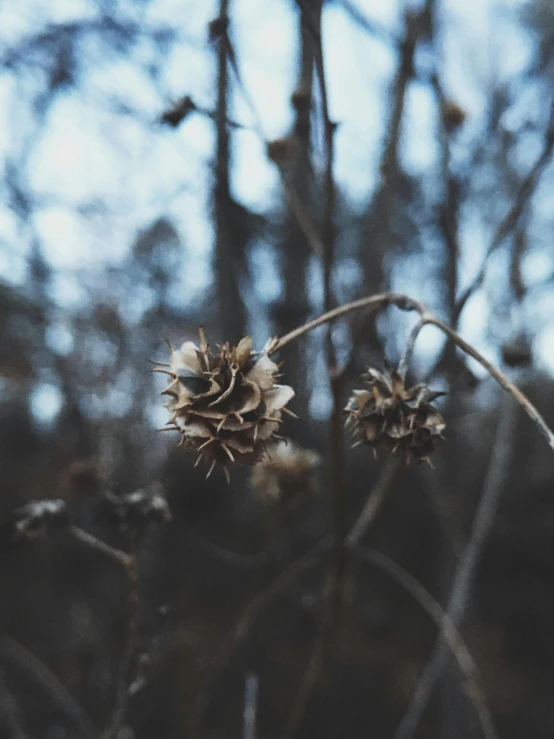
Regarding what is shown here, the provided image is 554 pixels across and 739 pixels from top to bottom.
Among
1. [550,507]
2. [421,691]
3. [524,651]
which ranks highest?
[550,507]

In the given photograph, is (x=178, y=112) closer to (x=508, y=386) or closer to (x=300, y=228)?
(x=508, y=386)

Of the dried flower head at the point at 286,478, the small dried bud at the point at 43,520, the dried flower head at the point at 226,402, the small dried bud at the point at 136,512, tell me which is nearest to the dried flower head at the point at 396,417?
the dried flower head at the point at 226,402

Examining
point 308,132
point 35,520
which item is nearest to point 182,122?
point 308,132

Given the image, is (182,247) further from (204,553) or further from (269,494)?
(204,553)

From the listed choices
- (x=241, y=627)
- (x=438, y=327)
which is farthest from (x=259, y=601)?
(x=438, y=327)

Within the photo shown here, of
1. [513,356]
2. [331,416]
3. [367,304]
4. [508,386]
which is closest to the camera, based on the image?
[508,386]

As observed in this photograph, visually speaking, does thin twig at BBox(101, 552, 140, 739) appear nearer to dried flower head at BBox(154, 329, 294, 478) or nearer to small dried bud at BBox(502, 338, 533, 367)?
dried flower head at BBox(154, 329, 294, 478)

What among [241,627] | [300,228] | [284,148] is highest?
[300,228]
